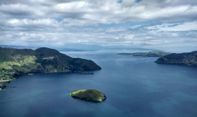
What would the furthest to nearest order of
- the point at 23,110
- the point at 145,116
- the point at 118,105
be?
1. the point at 118,105
2. the point at 23,110
3. the point at 145,116

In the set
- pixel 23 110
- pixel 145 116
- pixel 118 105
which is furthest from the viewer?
pixel 118 105

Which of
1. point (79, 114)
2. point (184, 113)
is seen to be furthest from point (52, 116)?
point (184, 113)

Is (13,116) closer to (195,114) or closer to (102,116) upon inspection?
(102,116)

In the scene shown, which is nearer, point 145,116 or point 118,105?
point 145,116

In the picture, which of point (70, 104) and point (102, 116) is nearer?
point (102, 116)

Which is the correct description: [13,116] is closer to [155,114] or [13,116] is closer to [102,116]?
[102,116]

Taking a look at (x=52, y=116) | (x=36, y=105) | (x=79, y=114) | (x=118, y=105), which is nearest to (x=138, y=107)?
(x=118, y=105)

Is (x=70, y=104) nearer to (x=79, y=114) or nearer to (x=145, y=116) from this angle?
(x=79, y=114)

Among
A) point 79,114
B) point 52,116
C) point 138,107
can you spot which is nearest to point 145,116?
point 138,107
